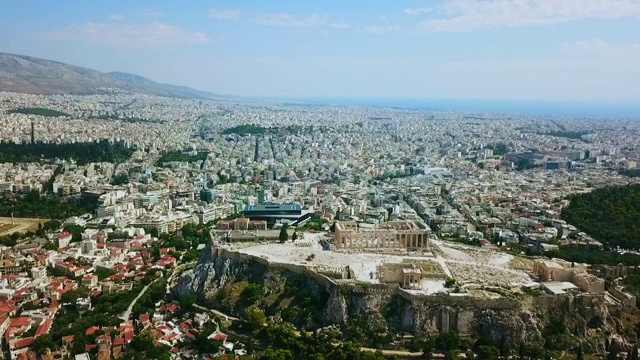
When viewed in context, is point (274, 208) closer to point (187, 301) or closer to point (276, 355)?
point (187, 301)

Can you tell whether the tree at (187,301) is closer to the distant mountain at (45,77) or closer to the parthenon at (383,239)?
the parthenon at (383,239)

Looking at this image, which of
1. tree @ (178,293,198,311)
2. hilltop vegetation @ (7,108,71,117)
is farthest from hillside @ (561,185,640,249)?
hilltop vegetation @ (7,108,71,117)

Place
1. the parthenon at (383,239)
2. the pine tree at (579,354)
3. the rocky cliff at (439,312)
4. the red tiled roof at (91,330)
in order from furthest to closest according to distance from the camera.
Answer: the parthenon at (383,239), the red tiled roof at (91,330), the rocky cliff at (439,312), the pine tree at (579,354)

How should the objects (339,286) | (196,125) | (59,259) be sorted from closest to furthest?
(339,286)
(59,259)
(196,125)

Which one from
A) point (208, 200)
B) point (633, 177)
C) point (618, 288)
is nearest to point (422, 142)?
point (633, 177)

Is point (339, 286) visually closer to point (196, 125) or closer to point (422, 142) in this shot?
point (422, 142)

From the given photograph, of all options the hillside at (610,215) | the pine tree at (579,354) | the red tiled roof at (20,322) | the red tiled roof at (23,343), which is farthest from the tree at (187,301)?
the hillside at (610,215)
